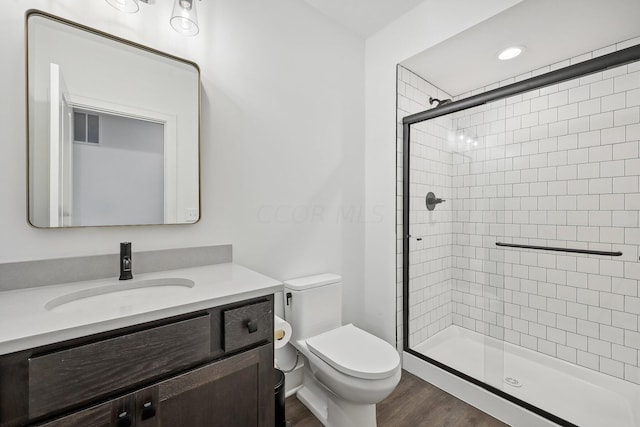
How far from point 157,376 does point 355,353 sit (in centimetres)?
93

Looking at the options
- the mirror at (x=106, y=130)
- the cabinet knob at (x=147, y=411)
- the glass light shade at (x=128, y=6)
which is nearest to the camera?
the cabinet knob at (x=147, y=411)

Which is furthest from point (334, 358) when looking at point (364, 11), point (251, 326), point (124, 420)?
point (364, 11)

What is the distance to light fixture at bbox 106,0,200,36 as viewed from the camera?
1.22 meters

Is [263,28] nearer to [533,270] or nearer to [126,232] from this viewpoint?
[126,232]

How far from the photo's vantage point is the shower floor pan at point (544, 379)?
1593 millimetres

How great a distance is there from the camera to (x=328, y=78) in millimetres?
2020

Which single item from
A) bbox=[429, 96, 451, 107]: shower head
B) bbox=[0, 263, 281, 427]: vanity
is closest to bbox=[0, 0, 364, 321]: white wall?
bbox=[0, 263, 281, 427]: vanity

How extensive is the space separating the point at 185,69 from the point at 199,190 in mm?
593

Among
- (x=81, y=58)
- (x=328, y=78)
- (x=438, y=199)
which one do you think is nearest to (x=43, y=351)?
(x=81, y=58)

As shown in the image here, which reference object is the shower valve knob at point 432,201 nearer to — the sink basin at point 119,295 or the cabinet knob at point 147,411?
the sink basin at point 119,295

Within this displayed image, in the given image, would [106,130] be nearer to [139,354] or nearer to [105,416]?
[139,354]

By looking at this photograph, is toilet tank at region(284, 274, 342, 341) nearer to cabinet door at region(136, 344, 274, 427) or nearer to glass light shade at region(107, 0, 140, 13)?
cabinet door at region(136, 344, 274, 427)

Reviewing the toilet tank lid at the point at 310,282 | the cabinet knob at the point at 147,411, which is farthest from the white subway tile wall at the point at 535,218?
the cabinet knob at the point at 147,411

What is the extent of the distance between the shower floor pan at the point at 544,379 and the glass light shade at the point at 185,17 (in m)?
2.47
